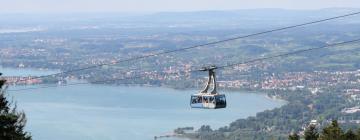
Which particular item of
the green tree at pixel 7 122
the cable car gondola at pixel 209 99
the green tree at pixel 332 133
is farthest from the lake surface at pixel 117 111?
the green tree at pixel 7 122

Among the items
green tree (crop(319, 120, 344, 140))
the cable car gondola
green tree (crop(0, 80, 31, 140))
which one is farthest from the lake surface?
green tree (crop(0, 80, 31, 140))

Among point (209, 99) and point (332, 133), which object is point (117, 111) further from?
point (209, 99)

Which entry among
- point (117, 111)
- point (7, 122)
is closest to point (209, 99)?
point (7, 122)

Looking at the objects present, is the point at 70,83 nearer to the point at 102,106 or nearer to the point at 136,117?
the point at 102,106

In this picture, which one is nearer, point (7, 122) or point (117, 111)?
point (7, 122)

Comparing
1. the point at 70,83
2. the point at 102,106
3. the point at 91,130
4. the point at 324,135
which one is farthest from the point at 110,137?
the point at 70,83

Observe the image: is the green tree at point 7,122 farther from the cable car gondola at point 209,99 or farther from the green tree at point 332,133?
the green tree at point 332,133

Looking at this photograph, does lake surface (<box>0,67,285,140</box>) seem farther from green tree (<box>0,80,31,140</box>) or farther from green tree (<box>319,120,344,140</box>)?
green tree (<box>0,80,31,140</box>)

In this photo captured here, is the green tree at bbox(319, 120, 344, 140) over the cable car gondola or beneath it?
beneath
